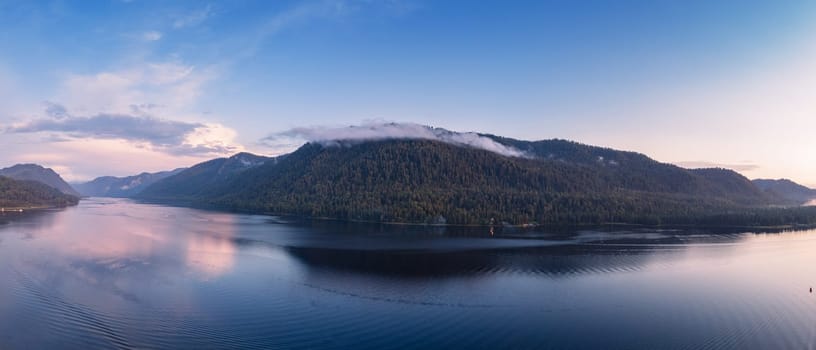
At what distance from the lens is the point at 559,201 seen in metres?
116

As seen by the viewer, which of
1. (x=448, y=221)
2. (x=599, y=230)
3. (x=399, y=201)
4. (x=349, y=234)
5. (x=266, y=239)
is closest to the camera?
(x=266, y=239)

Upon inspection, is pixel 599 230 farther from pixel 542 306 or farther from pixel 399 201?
pixel 542 306

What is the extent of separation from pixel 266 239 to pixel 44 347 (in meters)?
45.3

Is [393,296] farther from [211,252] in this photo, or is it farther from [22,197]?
[22,197]

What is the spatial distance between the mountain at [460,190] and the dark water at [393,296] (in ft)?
141

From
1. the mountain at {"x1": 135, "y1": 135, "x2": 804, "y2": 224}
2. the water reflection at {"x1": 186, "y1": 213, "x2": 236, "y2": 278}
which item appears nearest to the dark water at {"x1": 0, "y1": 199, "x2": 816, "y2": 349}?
the water reflection at {"x1": 186, "y1": 213, "x2": 236, "y2": 278}

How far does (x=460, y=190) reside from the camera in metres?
123

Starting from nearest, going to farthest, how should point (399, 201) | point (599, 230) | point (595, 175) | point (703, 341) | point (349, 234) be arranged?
point (703, 341) < point (349, 234) < point (599, 230) < point (399, 201) < point (595, 175)

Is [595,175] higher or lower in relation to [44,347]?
higher

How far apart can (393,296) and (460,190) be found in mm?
91831

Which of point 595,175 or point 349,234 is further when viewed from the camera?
point 595,175

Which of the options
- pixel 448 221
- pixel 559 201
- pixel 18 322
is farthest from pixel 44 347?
pixel 559 201

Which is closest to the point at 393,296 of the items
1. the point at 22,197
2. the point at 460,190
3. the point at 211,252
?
the point at 211,252

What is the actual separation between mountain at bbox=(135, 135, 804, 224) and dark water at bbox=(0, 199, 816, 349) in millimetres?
42885
